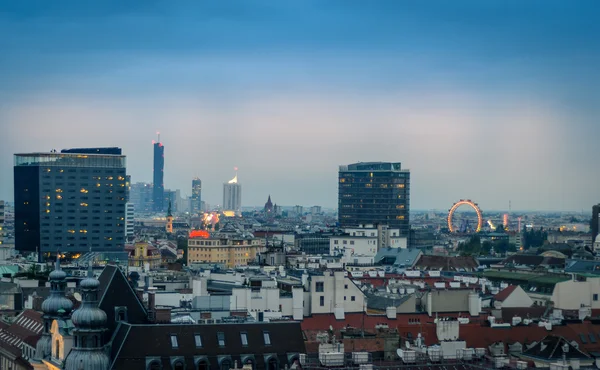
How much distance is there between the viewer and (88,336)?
75812 millimetres

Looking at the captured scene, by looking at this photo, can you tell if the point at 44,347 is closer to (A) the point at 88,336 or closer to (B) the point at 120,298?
(B) the point at 120,298

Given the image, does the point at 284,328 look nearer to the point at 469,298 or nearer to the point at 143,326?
the point at 143,326

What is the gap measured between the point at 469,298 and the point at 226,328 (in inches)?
1428

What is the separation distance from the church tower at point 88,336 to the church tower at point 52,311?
11.5m

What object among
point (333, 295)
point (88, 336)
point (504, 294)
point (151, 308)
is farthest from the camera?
point (504, 294)

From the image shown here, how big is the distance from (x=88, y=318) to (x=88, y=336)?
1.09 meters

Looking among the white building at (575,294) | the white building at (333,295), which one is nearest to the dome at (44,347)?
the white building at (333,295)

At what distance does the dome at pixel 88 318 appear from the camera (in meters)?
75.4

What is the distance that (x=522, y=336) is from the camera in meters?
92.4

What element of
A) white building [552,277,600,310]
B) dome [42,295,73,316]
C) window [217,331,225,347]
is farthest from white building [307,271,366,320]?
window [217,331,225,347]

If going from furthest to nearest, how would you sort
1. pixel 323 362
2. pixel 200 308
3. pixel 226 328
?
pixel 200 308, pixel 226 328, pixel 323 362

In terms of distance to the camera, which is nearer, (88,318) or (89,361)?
(89,361)

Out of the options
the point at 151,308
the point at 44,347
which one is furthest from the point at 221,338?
the point at 44,347

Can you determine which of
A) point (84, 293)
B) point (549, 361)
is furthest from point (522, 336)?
point (84, 293)
